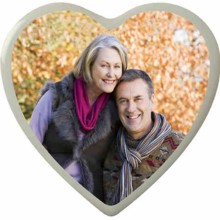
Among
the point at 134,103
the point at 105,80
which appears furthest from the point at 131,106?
the point at 105,80

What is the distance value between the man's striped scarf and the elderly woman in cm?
7

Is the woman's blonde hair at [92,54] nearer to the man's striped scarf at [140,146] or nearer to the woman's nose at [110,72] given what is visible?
the woman's nose at [110,72]

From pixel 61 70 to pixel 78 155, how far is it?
14.6 inches

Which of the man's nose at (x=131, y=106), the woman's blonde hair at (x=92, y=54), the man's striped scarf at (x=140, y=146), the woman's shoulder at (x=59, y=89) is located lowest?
the man's striped scarf at (x=140, y=146)

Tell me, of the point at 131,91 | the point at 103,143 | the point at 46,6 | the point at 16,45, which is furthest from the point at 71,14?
the point at 103,143

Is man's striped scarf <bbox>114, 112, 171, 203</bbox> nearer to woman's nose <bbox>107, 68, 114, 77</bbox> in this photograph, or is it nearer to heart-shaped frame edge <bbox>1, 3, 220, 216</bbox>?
heart-shaped frame edge <bbox>1, 3, 220, 216</bbox>

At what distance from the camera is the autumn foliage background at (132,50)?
2275 millimetres

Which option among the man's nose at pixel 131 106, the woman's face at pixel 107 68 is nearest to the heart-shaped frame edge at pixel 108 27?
the woman's face at pixel 107 68

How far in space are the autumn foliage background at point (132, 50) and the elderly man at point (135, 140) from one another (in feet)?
0.16

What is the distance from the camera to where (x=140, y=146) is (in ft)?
7.68

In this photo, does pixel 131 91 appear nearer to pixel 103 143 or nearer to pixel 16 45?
pixel 103 143

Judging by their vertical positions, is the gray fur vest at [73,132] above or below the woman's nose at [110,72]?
below

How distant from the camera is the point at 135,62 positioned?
228cm

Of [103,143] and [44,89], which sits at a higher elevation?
[44,89]
